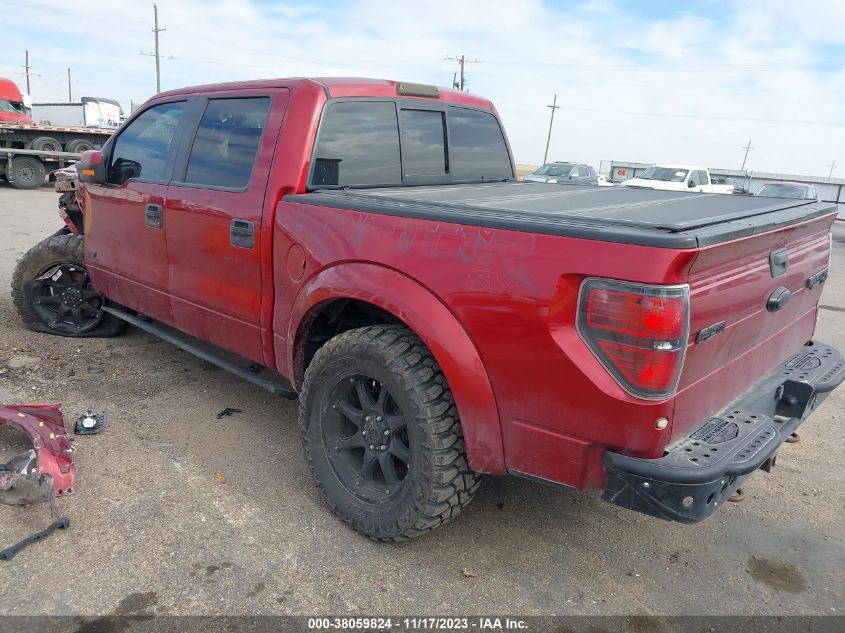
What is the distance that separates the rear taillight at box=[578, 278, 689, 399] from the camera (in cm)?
190

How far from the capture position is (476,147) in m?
4.27

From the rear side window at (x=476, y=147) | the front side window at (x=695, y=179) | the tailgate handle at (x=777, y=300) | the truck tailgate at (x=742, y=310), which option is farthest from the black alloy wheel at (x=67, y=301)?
the front side window at (x=695, y=179)

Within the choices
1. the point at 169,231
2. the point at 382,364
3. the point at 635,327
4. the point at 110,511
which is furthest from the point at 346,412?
the point at 169,231

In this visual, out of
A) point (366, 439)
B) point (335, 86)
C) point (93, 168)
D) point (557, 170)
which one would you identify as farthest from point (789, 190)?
point (366, 439)

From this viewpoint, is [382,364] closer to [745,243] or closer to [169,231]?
[745,243]

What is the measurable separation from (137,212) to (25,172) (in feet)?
56.3

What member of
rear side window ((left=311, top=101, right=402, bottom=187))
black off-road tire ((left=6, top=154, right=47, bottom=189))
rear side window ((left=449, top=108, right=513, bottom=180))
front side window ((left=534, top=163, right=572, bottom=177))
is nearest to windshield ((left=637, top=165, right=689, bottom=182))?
front side window ((left=534, top=163, right=572, bottom=177))

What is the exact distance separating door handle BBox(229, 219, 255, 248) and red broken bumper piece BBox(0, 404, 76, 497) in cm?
130

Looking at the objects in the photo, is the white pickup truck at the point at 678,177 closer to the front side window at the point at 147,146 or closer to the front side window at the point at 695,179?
the front side window at the point at 695,179

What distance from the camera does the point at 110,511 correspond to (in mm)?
2881

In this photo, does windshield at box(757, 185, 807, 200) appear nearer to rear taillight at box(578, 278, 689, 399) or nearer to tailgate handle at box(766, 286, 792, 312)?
tailgate handle at box(766, 286, 792, 312)

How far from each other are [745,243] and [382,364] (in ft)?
4.54

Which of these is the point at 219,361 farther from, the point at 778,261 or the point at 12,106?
the point at 12,106

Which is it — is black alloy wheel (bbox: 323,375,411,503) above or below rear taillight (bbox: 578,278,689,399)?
below
